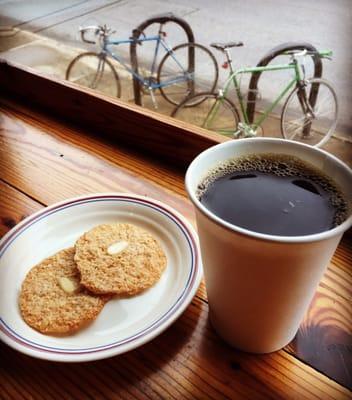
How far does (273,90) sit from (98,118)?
57.2 inches

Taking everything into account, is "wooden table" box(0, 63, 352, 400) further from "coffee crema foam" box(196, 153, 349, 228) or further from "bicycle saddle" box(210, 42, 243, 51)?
"bicycle saddle" box(210, 42, 243, 51)

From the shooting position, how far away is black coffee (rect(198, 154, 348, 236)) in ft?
1.17

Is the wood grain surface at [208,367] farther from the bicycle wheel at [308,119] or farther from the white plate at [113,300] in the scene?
the bicycle wheel at [308,119]

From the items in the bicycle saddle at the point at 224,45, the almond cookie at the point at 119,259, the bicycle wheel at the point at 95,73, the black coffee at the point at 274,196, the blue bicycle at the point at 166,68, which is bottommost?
the bicycle wheel at the point at 95,73

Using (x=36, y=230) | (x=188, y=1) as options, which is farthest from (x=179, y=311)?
(x=188, y=1)

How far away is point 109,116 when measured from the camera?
31.0 inches

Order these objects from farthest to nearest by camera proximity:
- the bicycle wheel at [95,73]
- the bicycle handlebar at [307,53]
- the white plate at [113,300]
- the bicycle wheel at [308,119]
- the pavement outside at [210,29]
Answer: the bicycle wheel at [95,73]
the bicycle wheel at [308,119]
the pavement outside at [210,29]
the bicycle handlebar at [307,53]
the white plate at [113,300]

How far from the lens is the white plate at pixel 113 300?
0.42 metres

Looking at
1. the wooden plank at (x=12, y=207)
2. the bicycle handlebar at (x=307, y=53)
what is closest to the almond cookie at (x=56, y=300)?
the wooden plank at (x=12, y=207)

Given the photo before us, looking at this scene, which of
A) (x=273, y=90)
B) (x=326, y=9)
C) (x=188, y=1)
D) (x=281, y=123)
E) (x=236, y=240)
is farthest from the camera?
(x=188, y=1)

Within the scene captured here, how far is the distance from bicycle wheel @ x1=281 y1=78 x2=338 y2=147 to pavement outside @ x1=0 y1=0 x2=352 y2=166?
0.05 m

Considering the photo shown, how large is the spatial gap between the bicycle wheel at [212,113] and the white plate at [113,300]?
138 centimetres

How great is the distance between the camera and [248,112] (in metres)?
1.95

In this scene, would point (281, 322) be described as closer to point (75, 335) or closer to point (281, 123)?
point (75, 335)
